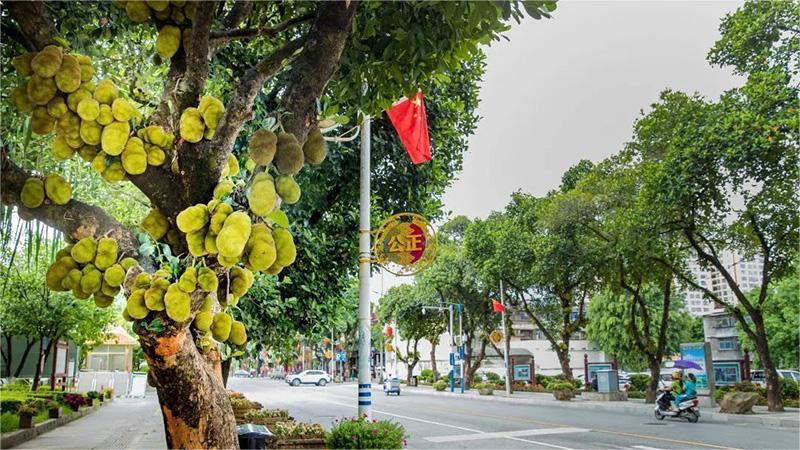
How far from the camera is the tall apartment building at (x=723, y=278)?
882 inches

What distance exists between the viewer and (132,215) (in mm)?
14266

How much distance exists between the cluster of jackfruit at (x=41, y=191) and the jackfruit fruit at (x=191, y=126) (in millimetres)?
563

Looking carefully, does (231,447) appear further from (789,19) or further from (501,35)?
(789,19)

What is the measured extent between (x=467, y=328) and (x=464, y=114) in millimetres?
32018

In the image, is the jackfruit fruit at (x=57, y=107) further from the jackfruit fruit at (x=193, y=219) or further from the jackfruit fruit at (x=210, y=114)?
the jackfruit fruit at (x=193, y=219)

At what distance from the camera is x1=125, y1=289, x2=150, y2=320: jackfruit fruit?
2455 mm

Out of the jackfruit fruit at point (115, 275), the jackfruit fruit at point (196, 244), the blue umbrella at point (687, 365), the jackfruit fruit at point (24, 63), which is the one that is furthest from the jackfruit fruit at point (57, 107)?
the blue umbrella at point (687, 365)

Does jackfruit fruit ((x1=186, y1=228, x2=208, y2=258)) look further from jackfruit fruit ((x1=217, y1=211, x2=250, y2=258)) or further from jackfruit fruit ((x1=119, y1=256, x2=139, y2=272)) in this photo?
jackfruit fruit ((x1=119, y1=256, x2=139, y2=272))

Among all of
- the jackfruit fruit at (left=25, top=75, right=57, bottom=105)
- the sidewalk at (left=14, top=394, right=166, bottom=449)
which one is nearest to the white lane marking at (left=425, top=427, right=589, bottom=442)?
the sidewalk at (left=14, top=394, right=166, bottom=449)

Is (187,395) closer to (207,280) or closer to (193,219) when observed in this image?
→ (207,280)

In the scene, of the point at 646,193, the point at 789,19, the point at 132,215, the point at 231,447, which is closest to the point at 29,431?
the point at 132,215

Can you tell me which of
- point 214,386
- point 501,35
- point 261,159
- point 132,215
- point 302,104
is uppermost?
point 132,215

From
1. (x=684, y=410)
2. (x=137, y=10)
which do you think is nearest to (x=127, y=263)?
(x=137, y=10)

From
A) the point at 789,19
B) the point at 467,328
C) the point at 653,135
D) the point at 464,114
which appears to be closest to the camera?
the point at 464,114
